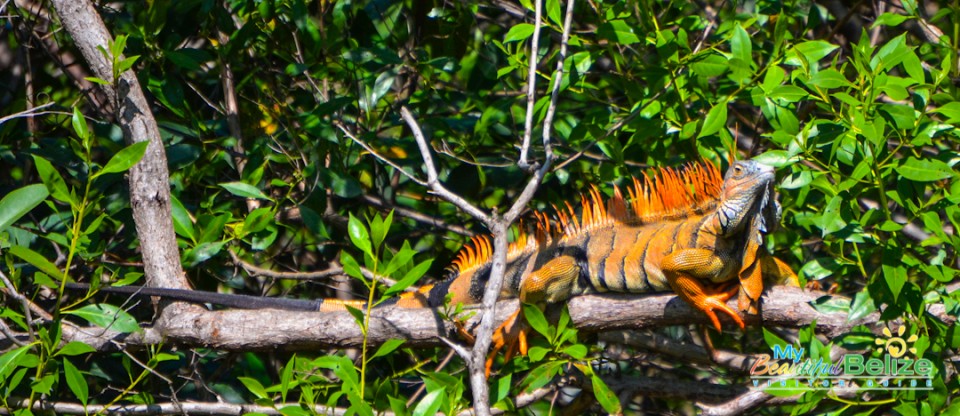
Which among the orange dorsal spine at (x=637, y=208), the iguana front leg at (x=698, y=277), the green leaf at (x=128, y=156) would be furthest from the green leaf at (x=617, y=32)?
the green leaf at (x=128, y=156)

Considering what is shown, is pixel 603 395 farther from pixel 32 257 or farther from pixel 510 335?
pixel 32 257

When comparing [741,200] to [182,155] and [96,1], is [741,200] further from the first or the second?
Answer: [96,1]

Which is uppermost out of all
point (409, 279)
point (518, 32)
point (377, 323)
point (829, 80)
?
point (518, 32)

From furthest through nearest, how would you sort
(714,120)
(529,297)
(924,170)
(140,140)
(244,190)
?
(244,190), (529,297), (140,140), (714,120), (924,170)

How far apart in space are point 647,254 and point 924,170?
45.1 inches

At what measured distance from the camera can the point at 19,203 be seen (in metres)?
2.79

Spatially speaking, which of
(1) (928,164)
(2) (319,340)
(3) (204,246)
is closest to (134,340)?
(3) (204,246)

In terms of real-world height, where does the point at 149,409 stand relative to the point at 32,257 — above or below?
below

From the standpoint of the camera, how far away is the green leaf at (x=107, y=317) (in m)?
3.05

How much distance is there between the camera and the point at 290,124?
13.5 ft

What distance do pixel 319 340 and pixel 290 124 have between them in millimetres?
1152

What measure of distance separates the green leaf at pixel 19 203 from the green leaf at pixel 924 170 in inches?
91.1

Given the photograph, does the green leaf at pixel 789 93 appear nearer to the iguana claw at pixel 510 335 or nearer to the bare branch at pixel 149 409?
the iguana claw at pixel 510 335

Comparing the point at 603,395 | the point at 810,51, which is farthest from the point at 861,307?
the point at 810,51
